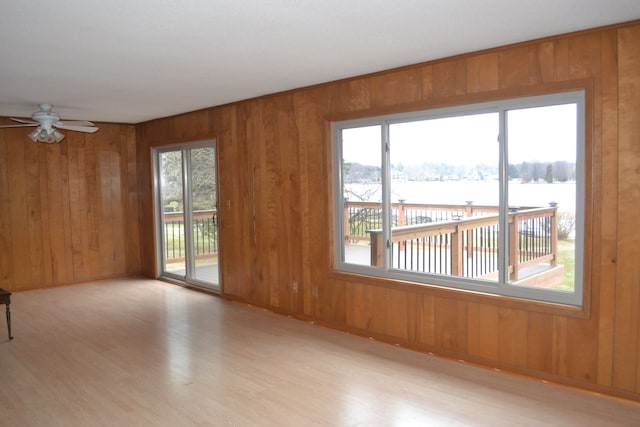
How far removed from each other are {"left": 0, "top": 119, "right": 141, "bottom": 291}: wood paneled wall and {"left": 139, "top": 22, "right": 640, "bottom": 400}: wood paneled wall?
2.02 meters

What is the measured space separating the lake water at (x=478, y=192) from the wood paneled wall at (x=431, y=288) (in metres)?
0.24

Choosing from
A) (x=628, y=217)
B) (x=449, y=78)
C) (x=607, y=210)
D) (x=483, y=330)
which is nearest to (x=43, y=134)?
(x=449, y=78)

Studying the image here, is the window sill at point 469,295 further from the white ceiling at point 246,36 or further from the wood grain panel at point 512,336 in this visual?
the white ceiling at point 246,36

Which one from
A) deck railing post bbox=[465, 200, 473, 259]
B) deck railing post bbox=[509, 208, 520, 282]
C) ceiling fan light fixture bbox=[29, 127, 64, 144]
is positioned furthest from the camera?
ceiling fan light fixture bbox=[29, 127, 64, 144]

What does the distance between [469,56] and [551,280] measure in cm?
179

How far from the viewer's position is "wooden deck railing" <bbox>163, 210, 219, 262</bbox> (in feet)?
21.9

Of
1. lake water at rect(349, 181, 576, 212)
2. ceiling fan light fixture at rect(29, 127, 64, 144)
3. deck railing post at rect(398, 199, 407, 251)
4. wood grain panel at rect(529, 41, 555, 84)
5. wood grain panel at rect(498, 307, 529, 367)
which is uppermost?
wood grain panel at rect(529, 41, 555, 84)

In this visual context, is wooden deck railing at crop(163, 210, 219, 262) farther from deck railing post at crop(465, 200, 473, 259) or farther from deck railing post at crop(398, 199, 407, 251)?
deck railing post at crop(465, 200, 473, 259)

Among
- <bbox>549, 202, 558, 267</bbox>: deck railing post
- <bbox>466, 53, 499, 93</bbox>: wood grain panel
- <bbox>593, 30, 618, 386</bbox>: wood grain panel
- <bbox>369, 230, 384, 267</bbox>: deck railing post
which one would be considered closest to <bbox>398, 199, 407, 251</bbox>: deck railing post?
<bbox>369, 230, 384, 267</bbox>: deck railing post

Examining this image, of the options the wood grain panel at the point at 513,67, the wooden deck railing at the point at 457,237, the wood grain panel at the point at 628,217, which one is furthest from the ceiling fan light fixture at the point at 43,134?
the wood grain panel at the point at 628,217

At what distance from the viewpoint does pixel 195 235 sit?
699 centimetres

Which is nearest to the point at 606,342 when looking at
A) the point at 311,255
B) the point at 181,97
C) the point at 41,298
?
the point at 311,255

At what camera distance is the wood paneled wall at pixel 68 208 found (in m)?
6.78

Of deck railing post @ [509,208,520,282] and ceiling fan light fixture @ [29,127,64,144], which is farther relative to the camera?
ceiling fan light fixture @ [29,127,64,144]
